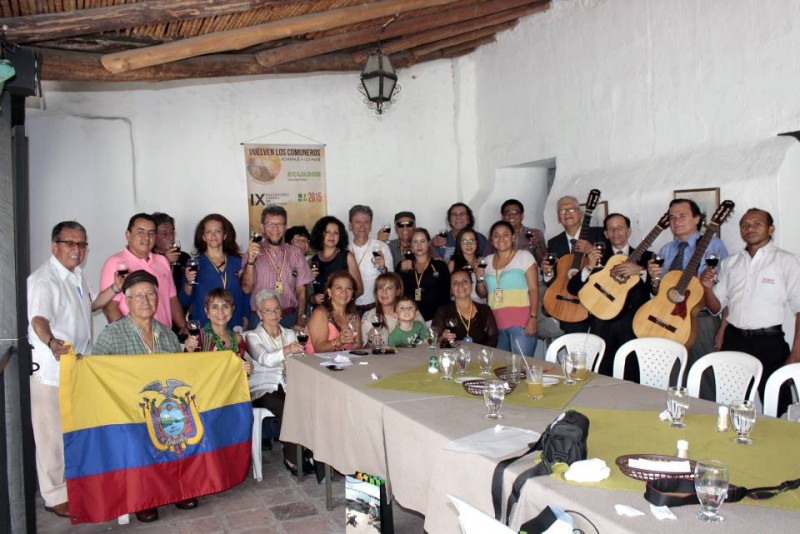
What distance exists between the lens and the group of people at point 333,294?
13.8 ft

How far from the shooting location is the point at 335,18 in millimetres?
5523

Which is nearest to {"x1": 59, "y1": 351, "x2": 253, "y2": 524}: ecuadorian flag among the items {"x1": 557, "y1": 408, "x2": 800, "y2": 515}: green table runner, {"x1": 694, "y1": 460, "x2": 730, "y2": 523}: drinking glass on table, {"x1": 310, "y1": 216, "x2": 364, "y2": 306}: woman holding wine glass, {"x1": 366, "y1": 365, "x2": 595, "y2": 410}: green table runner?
{"x1": 366, "y1": 365, "x2": 595, "y2": 410}: green table runner

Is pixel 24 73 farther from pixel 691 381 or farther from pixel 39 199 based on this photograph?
pixel 691 381

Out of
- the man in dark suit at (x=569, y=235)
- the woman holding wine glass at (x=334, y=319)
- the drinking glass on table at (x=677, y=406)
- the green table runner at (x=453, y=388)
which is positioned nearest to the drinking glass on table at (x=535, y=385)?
the green table runner at (x=453, y=388)

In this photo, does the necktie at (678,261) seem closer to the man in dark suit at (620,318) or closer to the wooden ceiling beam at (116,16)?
the man in dark suit at (620,318)

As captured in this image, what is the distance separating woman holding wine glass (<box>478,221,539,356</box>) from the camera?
5.79 meters

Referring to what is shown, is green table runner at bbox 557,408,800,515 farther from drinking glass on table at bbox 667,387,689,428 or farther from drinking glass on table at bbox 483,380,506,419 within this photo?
drinking glass on table at bbox 483,380,506,419

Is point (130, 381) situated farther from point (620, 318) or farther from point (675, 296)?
point (675, 296)

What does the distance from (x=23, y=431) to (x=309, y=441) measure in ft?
5.08

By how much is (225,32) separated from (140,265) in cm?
183

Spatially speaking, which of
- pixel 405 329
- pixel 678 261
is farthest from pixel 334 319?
pixel 678 261

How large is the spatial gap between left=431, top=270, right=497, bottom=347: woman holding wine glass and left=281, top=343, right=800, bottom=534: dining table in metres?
1.11

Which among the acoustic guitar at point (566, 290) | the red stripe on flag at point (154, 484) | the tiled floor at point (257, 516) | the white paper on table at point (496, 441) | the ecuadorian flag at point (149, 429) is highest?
the acoustic guitar at point (566, 290)

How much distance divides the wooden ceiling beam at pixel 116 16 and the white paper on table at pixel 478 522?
375 cm
